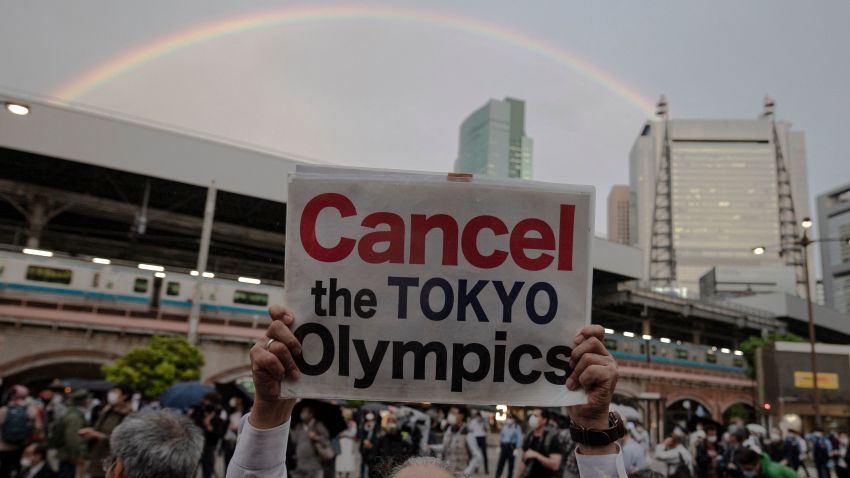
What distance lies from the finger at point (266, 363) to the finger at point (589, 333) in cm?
98

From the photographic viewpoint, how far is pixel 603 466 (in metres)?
2.07

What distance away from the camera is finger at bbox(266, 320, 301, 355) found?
216 centimetres

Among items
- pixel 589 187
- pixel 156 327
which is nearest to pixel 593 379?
pixel 589 187

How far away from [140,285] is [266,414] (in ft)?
120

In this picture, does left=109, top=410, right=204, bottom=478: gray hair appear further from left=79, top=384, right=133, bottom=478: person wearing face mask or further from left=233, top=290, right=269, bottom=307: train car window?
left=233, top=290, right=269, bottom=307: train car window

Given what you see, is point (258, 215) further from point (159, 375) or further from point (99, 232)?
point (159, 375)

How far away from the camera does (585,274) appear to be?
2324mm

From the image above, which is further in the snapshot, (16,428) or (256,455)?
(16,428)

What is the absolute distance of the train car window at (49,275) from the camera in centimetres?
3288

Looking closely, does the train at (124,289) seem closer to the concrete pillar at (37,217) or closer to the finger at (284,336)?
the concrete pillar at (37,217)

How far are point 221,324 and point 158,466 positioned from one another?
121 ft

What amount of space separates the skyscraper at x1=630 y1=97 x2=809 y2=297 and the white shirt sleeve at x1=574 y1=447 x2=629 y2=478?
15183 centimetres

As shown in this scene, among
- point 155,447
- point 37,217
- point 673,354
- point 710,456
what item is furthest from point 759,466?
point 673,354

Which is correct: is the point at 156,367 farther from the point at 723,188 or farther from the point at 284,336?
the point at 723,188
